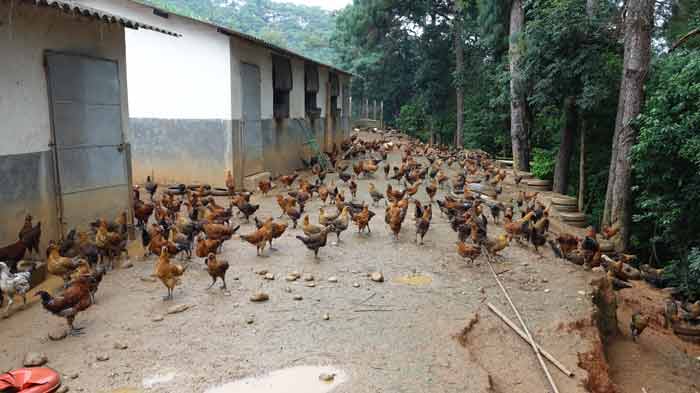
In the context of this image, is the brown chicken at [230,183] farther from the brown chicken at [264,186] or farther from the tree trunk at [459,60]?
the tree trunk at [459,60]

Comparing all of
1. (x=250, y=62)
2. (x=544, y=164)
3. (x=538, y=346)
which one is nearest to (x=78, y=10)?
(x=250, y=62)

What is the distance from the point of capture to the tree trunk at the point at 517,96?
16625mm

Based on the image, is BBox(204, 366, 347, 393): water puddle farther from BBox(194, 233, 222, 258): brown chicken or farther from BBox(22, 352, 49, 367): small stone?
BBox(194, 233, 222, 258): brown chicken

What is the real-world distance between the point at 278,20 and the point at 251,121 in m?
56.9

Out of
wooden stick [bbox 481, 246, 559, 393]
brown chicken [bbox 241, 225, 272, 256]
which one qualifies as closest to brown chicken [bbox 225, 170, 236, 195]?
brown chicken [bbox 241, 225, 272, 256]

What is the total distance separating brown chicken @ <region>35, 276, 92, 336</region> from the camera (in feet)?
18.4

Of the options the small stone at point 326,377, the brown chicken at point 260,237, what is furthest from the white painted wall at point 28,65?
the small stone at point 326,377

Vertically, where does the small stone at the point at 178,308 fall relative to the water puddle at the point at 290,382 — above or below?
above

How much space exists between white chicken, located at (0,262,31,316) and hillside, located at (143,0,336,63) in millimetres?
44491

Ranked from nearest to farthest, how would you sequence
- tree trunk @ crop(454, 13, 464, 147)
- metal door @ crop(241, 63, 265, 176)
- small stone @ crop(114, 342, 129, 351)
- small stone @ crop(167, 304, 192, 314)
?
1. small stone @ crop(114, 342, 129, 351)
2. small stone @ crop(167, 304, 192, 314)
3. metal door @ crop(241, 63, 265, 176)
4. tree trunk @ crop(454, 13, 464, 147)

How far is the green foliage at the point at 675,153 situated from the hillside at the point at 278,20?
4064 centimetres

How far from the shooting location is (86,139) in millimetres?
8750

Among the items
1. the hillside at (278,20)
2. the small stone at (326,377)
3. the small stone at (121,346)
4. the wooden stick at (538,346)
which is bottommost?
the wooden stick at (538,346)

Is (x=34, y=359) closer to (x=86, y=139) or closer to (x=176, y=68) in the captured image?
(x=86, y=139)
